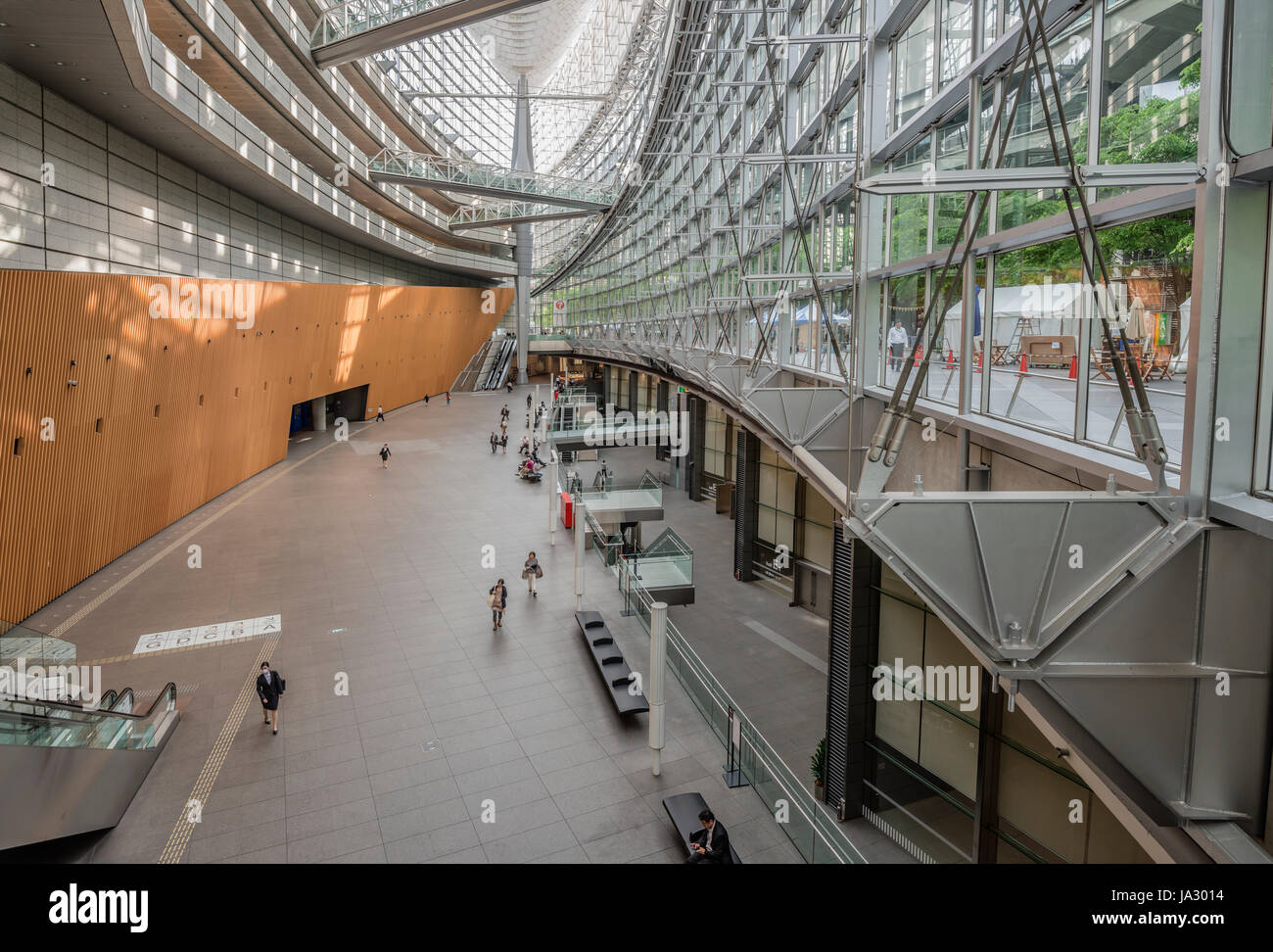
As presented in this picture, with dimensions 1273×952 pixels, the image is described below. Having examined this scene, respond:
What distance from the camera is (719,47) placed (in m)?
19.5

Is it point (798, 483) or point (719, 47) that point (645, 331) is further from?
point (798, 483)

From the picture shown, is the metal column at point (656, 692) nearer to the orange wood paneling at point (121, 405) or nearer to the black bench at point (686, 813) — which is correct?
the black bench at point (686, 813)

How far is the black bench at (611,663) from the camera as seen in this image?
346 inches

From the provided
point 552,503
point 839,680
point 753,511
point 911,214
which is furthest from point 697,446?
point 911,214

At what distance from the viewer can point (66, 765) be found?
623 cm

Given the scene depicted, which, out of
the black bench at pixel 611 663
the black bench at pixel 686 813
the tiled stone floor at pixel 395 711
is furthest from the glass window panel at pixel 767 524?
the black bench at pixel 686 813

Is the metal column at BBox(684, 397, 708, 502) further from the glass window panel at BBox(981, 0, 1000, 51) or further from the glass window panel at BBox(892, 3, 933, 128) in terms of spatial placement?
the glass window panel at BBox(981, 0, 1000, 51)

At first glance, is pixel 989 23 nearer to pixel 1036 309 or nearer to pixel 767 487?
pixel 1036 309

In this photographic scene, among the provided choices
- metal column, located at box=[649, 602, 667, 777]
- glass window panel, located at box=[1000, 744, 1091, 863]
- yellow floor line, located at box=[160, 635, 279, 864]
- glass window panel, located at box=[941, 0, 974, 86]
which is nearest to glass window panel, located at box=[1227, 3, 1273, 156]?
glass window panel, located at box=[941, 0, 974, 86]

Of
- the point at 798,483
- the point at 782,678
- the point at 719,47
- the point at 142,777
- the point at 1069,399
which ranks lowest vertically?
the point at 782,678

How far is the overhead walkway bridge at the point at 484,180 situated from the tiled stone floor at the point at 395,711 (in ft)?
65.5

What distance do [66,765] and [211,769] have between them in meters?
1.62
